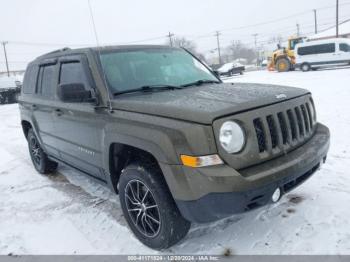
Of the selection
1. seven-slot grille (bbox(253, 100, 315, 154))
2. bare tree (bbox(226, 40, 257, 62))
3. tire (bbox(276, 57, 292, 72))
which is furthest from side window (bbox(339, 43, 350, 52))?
bare tree (bbox(226, 40, 257, 62))

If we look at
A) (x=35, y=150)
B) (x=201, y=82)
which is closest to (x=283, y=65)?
(x=35, y=150)

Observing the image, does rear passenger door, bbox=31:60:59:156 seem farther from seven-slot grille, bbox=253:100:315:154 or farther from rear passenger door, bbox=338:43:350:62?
rear passenger door, bbox=338:43:350:62

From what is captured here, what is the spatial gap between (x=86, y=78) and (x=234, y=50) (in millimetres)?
100067

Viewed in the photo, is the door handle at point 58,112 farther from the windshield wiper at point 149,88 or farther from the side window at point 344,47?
the side window at point 344,47

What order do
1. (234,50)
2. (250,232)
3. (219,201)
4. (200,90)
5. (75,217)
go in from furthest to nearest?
(234,50), (75,217), (200,90), (250,232), (219,201)

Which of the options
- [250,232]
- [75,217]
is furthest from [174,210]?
[75,217]

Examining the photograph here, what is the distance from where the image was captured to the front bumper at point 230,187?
2381mm

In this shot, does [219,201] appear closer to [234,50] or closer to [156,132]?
[156,132]

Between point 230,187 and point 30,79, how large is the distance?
13.9 ft

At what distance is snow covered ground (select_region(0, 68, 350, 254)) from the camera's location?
9.78 ft

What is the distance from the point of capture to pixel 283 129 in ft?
9.28

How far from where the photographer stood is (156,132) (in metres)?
2.65

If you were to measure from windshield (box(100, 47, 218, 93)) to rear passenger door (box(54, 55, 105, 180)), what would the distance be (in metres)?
0.25

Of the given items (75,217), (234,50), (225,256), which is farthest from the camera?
(234,50)
